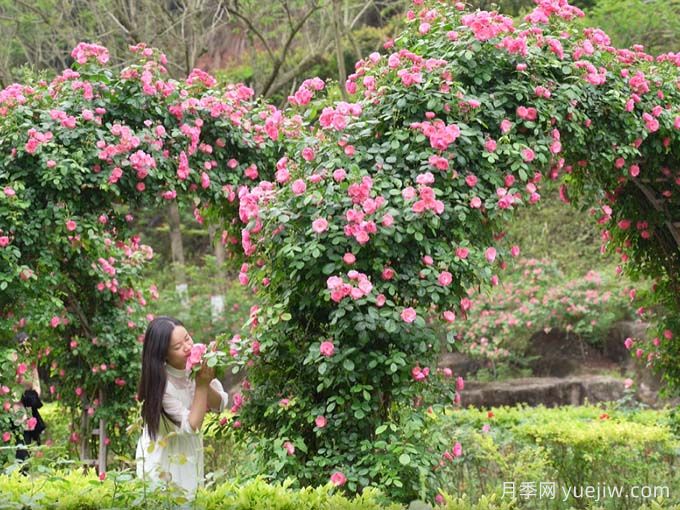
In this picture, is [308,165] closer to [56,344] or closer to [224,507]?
[224,507]

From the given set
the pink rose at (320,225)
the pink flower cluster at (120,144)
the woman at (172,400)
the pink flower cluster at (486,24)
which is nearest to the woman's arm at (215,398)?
the woman at (172,400)

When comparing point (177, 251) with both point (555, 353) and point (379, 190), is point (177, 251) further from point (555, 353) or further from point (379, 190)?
point (379, 190)

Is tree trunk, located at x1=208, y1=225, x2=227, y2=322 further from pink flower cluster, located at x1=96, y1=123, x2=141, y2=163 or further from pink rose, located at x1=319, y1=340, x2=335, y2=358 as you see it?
pink rose, located at x1=319, y1=340, x2=335, y2=358

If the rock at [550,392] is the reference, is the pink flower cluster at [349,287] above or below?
above

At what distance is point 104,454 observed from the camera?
6.59 metres

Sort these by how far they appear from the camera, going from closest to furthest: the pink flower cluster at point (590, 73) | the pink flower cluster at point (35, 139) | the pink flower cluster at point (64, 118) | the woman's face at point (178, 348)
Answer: the woman's face at point (178, 348) < the pink flower cluster at point (590, 73) < the pink flower cluster at point (35, 139) < the pink flower cluster at point (64, 118)

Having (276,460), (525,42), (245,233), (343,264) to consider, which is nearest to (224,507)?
(276,460)

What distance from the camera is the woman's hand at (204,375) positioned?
11.7ft

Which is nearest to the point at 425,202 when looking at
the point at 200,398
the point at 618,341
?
the point at 200,398

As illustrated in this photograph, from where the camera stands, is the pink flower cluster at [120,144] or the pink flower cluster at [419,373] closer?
the pink flower cluster at [419,373]

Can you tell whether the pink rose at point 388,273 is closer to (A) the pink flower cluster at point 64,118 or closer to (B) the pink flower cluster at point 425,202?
(B) the pink flower cluster at point 425,202

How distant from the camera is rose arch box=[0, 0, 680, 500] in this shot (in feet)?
12.0

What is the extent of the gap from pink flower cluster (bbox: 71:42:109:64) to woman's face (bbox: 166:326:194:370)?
2.19m

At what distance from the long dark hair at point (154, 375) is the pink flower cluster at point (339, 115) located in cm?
117
